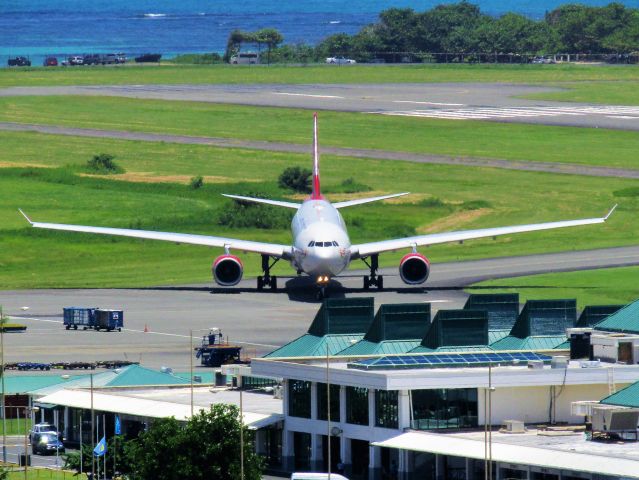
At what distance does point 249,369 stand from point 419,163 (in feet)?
365

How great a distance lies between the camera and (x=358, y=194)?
17500 centimetres

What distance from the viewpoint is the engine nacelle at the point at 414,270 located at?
415 feet

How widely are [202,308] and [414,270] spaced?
13540 millimetres

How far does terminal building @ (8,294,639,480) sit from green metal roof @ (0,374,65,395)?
2.58 m

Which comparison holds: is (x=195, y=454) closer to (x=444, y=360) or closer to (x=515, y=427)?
(x=515, y=427)

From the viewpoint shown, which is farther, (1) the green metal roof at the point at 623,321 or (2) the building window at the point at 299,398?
(1) the green metal roof at the point at 623,321

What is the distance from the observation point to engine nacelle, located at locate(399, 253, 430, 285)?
126m

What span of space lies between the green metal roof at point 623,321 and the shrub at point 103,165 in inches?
4276

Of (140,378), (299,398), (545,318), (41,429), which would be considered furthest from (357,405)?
(140,378)

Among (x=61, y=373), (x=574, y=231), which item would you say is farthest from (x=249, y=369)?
(x=574, y=231)

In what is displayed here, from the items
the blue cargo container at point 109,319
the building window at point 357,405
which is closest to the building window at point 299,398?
the building window at point 357,405

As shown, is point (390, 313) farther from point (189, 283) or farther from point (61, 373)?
point (189, 283)

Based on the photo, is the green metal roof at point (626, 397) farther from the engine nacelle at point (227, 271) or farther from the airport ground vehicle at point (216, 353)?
the engine nacelle at point (227, 271)

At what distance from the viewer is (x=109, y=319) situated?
120 m
